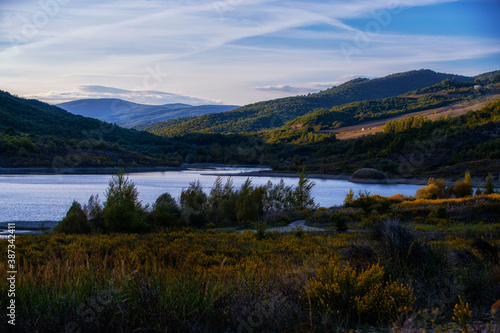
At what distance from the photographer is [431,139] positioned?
58594 mm

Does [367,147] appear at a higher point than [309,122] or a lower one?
lower

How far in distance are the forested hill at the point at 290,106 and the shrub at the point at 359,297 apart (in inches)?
5333

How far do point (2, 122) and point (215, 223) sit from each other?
2435 inches

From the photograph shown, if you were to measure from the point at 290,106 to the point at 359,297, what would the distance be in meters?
158

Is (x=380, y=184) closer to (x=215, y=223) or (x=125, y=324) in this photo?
(x=215, y=223)

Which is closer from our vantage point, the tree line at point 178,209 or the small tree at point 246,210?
the tree line at point 178,209

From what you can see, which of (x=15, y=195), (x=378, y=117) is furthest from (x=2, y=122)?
(x=378, y=117)

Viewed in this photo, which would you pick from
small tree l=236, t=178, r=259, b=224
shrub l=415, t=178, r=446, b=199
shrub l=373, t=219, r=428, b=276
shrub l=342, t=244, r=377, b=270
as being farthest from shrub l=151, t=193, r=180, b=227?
shrub l=415, t=178, r=446, b=199

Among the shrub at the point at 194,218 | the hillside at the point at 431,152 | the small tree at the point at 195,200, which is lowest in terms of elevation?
the shrub at the point at 194,218

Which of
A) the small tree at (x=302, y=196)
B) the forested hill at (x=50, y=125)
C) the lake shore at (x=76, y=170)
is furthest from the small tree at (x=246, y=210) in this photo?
the forested hill at (x=50, y=125)

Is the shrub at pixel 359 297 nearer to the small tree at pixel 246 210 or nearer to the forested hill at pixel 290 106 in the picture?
the small tree at pixel 246 210

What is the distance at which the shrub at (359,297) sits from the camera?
456 cm

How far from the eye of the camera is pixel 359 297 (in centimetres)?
461

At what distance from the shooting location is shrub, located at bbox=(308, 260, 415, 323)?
15.0 ft
